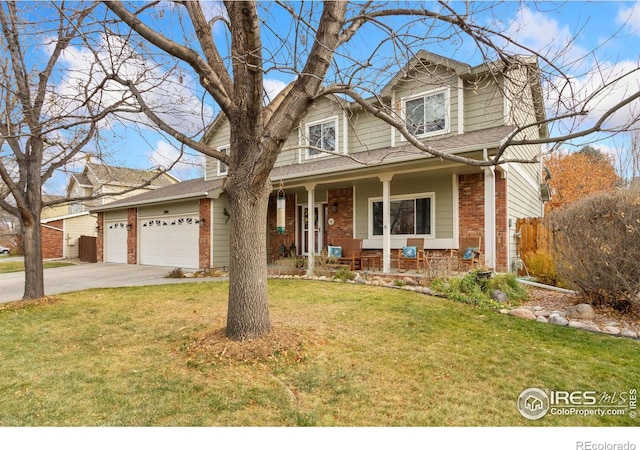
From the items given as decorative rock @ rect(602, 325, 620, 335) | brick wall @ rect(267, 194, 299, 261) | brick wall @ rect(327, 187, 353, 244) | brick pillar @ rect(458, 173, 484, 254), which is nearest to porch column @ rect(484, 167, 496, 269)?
brick pillar @ rect(458, 173, 484, 254)

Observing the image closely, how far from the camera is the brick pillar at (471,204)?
921 centimetres

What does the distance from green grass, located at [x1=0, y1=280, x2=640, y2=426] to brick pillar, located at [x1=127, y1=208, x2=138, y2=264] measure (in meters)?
10.5

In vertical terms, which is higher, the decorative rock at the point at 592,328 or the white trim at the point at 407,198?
the white trim at the point at 407,198

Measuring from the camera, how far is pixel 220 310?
19.7 feet

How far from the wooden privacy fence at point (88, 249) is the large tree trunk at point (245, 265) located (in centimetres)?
1801

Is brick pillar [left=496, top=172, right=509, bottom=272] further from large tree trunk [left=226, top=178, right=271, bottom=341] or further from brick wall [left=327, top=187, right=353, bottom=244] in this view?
large tree trunk [left=226, top=178, right=271, bottom=341]

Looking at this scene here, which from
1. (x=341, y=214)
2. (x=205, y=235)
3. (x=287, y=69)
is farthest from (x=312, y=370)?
(x=205, y=235)

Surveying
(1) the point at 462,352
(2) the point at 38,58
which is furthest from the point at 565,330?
(2) the point at 38,58

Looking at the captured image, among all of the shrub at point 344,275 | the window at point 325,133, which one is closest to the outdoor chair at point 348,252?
the shrub at point 344,275

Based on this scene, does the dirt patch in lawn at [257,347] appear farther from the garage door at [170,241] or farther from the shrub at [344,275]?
the garage door at [170,241]

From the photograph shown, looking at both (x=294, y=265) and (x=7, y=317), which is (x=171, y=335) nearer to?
(x=7, y=317)

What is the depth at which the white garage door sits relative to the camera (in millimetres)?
16656

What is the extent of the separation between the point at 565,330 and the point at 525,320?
54 centimetres

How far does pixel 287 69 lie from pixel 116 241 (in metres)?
16.7
